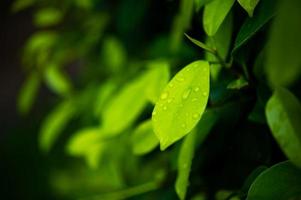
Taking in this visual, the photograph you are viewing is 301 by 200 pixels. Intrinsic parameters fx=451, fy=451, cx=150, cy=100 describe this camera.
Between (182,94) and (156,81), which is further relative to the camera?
(156,81)

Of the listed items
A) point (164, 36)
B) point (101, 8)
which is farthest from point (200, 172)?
point (101, 8)

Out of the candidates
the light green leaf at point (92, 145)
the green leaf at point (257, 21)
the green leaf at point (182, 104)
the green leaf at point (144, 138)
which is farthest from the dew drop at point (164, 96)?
the light green leaf at point (92, 145)

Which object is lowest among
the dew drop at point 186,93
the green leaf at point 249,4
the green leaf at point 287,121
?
the green leaf at point 287,121

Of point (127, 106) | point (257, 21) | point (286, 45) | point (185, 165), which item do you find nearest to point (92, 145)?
point (127, 106)

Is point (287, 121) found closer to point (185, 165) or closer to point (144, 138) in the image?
point (185, 165)

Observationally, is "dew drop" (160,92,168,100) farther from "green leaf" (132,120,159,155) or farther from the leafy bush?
"green leaf" (132,120,159,155)

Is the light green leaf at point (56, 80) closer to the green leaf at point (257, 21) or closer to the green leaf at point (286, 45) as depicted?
the green leaf at point (257, 21)

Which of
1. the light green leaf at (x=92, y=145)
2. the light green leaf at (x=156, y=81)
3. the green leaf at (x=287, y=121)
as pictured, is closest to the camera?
the green leaf at (x=287, y=121)

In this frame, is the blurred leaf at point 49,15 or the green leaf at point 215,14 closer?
the green leaf at point 215,14
